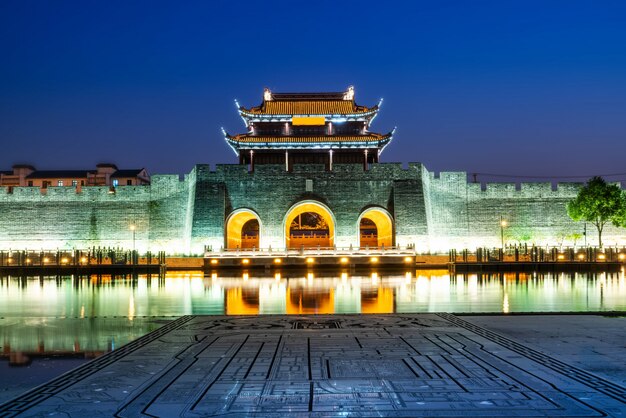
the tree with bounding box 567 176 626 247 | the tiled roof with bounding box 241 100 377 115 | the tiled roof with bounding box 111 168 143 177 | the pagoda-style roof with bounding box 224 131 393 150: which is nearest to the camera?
the tree with bounding box 567 176 626 247

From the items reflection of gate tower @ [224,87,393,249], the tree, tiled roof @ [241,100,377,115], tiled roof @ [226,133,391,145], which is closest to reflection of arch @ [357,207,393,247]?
reflection of gate tower @ [224,87,393,249]

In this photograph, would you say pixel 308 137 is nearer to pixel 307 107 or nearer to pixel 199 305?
pixel 307 107

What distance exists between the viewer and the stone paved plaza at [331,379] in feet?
11.6

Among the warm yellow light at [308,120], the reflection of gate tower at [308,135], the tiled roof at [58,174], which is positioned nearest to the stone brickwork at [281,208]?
the reflection of gate tower at [308,135]

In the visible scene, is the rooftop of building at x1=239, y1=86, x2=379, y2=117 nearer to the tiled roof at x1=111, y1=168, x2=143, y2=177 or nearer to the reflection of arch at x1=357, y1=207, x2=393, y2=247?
the reflection of arch at x1=357, y1=207, x2=393, y2=247

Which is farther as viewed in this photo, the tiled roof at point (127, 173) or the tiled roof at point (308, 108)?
the tiled roof at point (127, 173)

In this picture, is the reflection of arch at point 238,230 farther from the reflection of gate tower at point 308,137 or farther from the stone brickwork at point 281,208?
the stone brickwork at point 281,208

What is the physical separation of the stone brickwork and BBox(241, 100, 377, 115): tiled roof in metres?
5.11

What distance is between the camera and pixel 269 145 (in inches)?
1257

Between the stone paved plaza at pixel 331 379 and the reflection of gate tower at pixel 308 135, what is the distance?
84.8ft

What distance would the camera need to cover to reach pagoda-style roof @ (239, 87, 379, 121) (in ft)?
107

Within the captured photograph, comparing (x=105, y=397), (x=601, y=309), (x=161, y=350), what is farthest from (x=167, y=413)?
(x=601, y=309)

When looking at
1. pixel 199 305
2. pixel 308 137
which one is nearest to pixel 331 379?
pixel 199 305

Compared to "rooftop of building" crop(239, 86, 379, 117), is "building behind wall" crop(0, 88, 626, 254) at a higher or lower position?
lower
